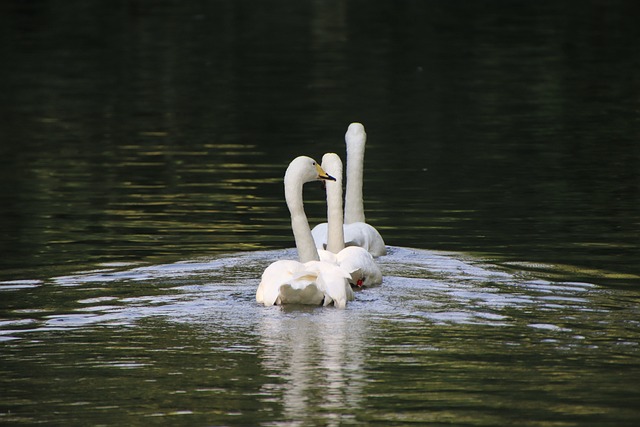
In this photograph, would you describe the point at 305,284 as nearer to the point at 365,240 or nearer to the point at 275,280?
the point at 275,280

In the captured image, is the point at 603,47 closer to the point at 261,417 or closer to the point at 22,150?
the point at 22,150

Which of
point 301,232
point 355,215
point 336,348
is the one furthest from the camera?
point 355,215

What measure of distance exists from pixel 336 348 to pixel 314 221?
7011mm

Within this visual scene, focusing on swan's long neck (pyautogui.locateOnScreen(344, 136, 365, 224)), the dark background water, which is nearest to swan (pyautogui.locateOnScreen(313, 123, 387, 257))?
swan's long neck (pyautogui.locateOnScreen(344, 136, 365, 224))

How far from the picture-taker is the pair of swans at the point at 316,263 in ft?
38.2

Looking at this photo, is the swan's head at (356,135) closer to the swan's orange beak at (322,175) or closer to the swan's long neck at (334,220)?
the swan's long neck at (334,220)

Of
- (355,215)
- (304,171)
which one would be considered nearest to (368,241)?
(355,215)

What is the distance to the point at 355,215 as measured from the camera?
50.4ft

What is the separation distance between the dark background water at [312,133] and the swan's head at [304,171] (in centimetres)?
162

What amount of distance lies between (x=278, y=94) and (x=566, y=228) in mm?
14381

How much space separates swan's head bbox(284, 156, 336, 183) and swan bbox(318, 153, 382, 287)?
0.47 m

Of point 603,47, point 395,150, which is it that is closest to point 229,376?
point 395,150

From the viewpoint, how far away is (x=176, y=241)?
1519 cm

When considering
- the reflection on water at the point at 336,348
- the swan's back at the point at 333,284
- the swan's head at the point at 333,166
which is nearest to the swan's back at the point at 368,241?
the swan's head at the point at 333,166
